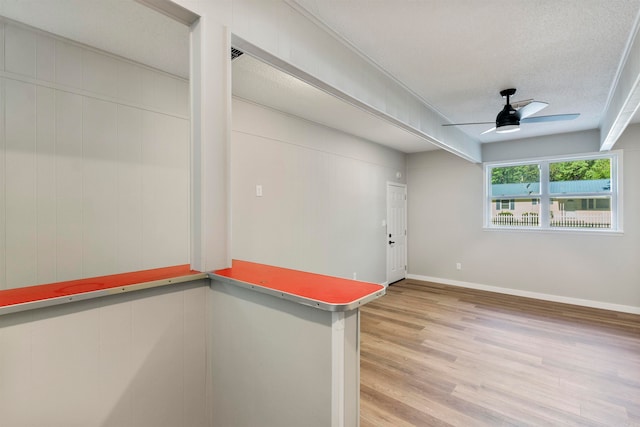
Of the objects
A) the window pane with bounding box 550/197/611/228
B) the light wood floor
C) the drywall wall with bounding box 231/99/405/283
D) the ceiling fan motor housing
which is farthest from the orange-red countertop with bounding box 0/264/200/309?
the window pane with bounding box 550/197/611/228

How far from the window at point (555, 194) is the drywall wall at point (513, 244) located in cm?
16

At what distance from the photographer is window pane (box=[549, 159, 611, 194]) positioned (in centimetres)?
452

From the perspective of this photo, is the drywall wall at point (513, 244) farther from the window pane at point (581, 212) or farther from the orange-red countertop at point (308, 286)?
the orange-red countertop at point (308, 286)

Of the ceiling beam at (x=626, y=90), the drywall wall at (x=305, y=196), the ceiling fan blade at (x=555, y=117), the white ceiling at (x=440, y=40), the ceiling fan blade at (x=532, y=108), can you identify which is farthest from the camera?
the drywall wall at (x=305, y=196)

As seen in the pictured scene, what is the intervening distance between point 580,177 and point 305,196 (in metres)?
4.44

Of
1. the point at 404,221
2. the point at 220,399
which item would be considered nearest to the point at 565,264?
the point at 404,221

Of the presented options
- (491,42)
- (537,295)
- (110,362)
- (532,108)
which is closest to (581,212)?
(537,295)

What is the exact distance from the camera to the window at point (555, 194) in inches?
177

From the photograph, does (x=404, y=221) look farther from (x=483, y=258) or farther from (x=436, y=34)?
(x=436, y=34)

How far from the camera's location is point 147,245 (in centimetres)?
246

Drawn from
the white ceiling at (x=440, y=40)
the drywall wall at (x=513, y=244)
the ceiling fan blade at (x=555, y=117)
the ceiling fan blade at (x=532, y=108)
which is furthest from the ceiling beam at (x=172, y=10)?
the drywall wall at (x=513, y=244)

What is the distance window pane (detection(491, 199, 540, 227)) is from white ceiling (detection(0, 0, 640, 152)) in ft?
7.19

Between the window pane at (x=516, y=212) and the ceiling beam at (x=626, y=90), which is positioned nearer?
the ceiling beam at (x=626, y=90)

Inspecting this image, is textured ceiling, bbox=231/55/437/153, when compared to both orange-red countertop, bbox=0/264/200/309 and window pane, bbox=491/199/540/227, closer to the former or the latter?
orange-red countertop, bbox=0/264/200/309
